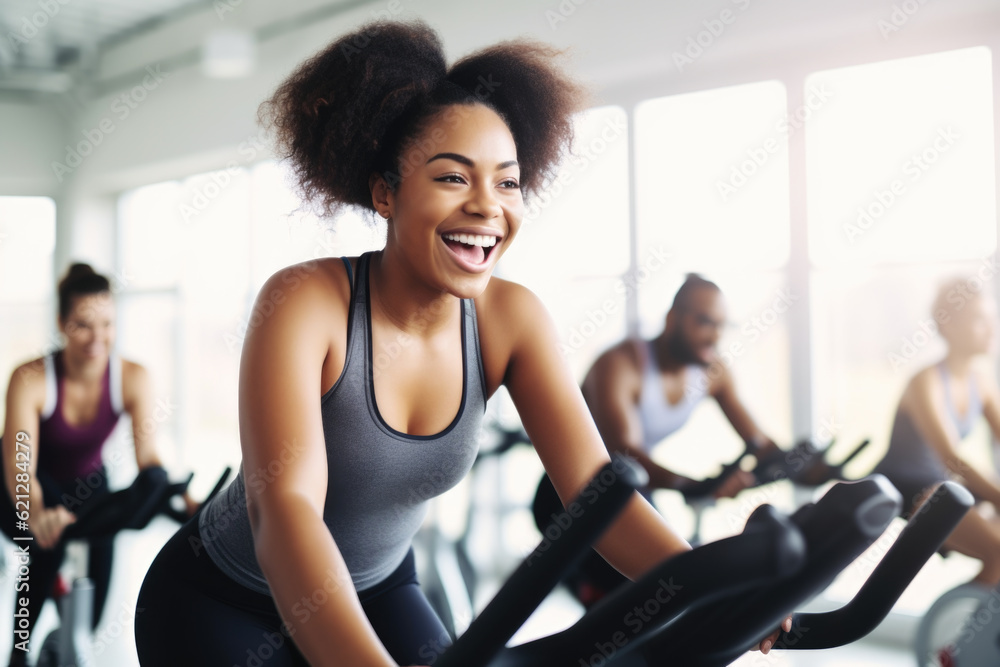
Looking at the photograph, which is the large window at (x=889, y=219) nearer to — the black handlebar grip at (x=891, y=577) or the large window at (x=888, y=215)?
A: the large window at (x=888, y=215)

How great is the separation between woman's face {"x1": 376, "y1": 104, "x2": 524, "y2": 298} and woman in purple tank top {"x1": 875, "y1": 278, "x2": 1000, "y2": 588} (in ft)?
8.58

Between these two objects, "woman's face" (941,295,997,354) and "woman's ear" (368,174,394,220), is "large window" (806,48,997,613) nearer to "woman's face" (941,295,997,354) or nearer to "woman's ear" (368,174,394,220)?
"woman's face" (941,295,997,354)

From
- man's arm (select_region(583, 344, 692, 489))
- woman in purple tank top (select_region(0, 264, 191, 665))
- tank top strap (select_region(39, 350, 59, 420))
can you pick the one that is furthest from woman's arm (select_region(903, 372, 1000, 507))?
tank top strap (select_region(39, 350, 59, 420))

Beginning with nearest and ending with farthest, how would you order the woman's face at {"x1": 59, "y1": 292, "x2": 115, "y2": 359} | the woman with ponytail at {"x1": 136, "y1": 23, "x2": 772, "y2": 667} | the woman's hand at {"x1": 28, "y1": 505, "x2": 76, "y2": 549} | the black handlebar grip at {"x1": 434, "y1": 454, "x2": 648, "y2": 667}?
the black handlebar grip at {"x1": 434, "y1": 454, "x2": 648, "y2": 667}
the woman with ponytail at {"x1": 136, "y1": 23, "x2": 772, "y2": 667}
the woman's hand at {"x1": 28, "y1": 505, "x2": 76, "y2": 549}
the woman's face at {"x1": 59, "y1": 292, "x2": 115, "y2": 359}

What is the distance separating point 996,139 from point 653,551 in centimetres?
349

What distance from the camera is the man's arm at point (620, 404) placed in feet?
10.5

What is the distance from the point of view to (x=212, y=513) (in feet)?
4.13

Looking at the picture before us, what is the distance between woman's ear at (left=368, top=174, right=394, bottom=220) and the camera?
1.23 meters

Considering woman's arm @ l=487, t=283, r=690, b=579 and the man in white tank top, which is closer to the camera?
woman's arm @ l=487, t=283, r=690, b=579

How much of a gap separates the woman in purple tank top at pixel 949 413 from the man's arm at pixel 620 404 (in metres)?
0.91

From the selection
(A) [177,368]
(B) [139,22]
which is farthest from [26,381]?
(A) [177,368]

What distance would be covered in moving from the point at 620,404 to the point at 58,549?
2009 millimetres

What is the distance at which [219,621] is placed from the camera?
115cm

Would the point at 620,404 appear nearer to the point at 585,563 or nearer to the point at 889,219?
the point at 585,563
